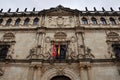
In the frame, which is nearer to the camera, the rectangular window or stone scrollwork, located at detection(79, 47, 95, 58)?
stone scrollwork, located at detection(79, 47, 95, 58)

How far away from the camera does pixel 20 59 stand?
58.2 feet

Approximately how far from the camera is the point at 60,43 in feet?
63.6

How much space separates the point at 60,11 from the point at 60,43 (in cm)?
584

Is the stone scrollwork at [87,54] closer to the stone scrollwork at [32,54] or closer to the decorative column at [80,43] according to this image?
the decorative column at [80,43]

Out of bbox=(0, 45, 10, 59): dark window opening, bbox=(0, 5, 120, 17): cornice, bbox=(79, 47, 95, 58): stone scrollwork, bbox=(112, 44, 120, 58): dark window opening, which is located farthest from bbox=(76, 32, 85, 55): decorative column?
bbox=(0, 45, 10, 59): dark window opening

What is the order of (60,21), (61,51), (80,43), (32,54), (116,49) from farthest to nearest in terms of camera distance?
1. (60,21)
2. (80,43)
3. (61,51)
4. (116,49)
5. (32,54)

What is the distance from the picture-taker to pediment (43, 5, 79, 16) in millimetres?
22969

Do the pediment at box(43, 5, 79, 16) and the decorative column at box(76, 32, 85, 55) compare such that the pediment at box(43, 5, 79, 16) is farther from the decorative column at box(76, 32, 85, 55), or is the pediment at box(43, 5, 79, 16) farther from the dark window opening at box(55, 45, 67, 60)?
the dark window opening at box(55, 45, 67, 60)

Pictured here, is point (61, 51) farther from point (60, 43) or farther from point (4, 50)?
point (4, 50)

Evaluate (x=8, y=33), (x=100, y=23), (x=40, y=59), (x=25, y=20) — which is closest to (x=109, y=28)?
(x=100, y=23)

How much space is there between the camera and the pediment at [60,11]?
2297cm

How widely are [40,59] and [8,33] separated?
648 cm

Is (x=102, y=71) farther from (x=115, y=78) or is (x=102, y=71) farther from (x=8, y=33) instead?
(x=8, y=33)

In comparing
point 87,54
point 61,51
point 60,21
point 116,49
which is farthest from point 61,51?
point 116,49
